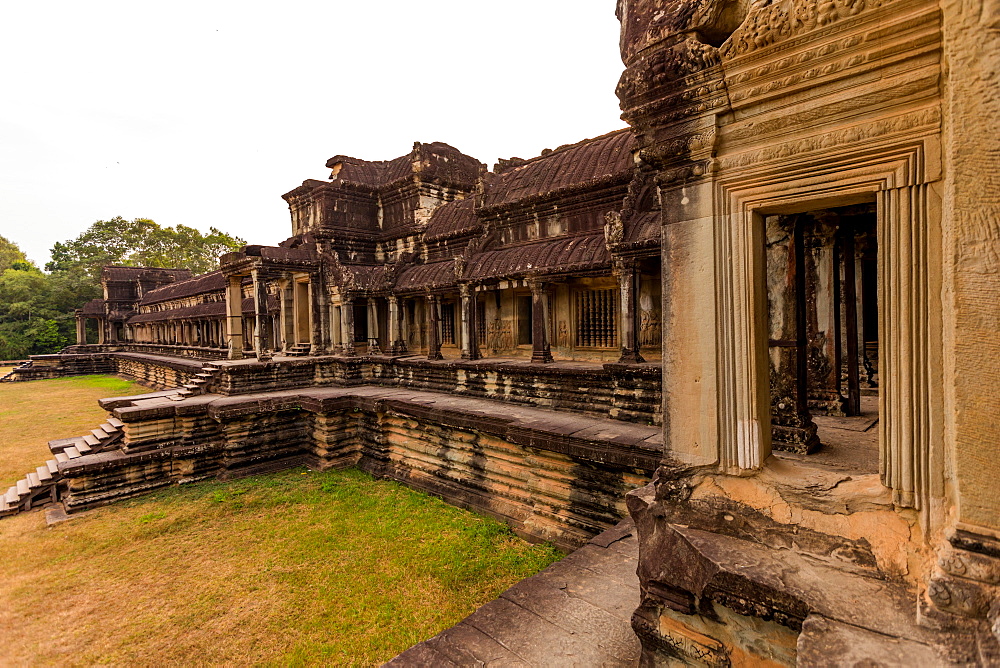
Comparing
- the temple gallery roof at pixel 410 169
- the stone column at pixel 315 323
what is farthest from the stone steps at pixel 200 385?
the temple gallery roof at pixel 410 169

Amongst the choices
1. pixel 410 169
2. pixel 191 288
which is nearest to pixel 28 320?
pixel 191 288

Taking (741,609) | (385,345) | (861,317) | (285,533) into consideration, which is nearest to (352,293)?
(385,345)

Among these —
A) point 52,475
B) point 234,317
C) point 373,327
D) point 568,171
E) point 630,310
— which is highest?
point 568,171

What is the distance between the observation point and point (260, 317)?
13.5m

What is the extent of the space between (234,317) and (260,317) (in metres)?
1.91

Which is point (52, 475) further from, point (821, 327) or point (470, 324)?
point (821, 327)

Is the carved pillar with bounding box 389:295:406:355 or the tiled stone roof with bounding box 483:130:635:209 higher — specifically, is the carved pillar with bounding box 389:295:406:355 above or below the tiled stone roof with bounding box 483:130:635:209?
below

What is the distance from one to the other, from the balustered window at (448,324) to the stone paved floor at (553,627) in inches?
399

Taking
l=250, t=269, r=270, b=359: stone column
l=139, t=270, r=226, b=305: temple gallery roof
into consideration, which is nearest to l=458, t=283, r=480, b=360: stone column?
l=250, t=269, r=270, b=359: stone column

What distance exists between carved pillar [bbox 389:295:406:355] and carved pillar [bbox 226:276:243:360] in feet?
16.4

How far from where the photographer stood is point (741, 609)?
91.0 inches

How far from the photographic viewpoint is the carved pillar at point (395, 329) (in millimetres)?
13945

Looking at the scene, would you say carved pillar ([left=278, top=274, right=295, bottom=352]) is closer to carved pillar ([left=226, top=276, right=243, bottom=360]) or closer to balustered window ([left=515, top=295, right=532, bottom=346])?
carved pillar ([left=226, top=276, right=243, bottom=360])

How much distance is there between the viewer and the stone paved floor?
3283 millimetres
